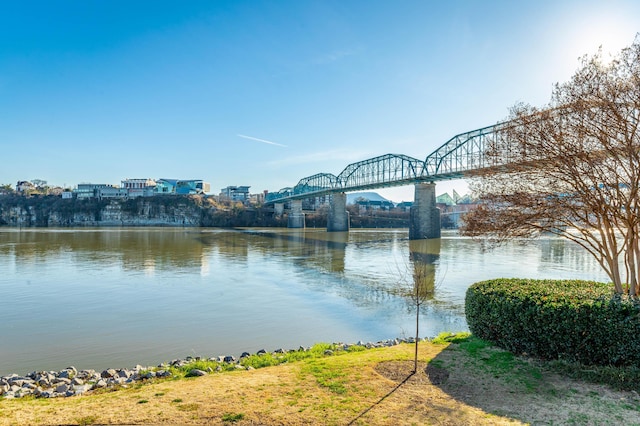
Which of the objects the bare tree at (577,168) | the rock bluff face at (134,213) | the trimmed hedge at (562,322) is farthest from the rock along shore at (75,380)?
Answer: the rock bluff face at (134,213)

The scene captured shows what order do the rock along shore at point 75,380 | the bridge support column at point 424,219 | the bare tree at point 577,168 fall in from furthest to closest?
the bridge support column at point 424,219
the bare tree at point 577,168
the rock along shore at point 75,380

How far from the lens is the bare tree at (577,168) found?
31.4ft

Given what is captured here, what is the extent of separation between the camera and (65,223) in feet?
514

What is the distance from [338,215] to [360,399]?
340 ft

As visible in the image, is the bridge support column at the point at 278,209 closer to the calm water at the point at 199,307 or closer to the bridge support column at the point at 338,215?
the bridge support column at the point at 338,215

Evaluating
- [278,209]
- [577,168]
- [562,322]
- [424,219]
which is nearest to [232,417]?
[562,322]

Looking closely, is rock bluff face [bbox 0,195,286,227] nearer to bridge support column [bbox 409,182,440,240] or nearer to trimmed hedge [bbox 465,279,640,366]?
bridge support column [bbox 409,182,440,240]

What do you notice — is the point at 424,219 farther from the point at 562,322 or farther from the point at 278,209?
the point at 278,209


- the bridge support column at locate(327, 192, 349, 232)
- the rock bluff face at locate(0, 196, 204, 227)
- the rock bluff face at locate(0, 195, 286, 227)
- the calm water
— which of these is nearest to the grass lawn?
the calm water

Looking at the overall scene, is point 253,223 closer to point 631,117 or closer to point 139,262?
point 139,262

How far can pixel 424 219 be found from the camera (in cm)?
7338

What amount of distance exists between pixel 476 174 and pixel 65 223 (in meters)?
178

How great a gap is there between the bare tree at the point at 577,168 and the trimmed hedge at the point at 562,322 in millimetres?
1777

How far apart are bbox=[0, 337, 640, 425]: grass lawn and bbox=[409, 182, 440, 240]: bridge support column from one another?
6503 cm
